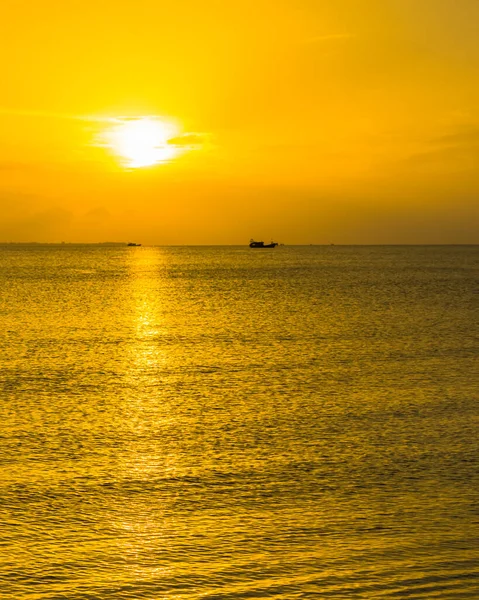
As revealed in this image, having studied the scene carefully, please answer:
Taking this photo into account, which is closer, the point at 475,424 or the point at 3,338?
the point at 475,424

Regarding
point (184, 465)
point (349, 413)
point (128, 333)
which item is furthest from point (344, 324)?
point (184, 465)

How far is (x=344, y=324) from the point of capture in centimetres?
6675

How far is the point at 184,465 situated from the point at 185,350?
87.6 feet

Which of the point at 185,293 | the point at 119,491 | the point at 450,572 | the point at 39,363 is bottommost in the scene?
the point at 450,572

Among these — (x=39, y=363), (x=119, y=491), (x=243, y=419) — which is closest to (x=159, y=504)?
(x=119, y=491)

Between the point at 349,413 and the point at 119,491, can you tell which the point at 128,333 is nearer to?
the point at 349,413

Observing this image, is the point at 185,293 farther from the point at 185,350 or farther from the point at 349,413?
the point at 349,413

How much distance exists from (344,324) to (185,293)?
51.5 metres

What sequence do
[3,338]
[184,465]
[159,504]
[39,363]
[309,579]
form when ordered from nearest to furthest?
[309,579] < [159,504] < [184,465] < [39,363] < [3,338]

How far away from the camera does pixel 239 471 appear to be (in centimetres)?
2255

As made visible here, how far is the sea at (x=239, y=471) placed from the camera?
603 inches

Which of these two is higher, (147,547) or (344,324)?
(344,324)

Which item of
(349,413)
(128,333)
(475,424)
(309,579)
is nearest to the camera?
(309,579)

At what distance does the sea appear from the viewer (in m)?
15.3
